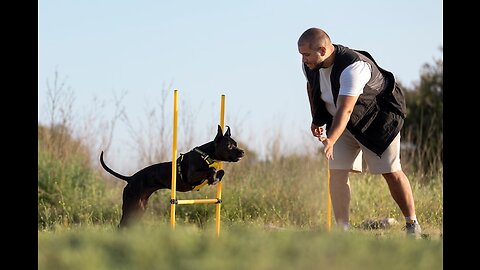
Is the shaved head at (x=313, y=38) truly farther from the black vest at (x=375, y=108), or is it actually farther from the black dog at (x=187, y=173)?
the black dog at (x=187, y=173)

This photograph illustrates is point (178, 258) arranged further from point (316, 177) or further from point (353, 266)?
point (316, 177)

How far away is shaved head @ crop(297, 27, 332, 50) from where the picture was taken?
16.5ft

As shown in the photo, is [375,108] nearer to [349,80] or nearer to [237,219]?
[349,80]

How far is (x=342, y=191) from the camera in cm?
581

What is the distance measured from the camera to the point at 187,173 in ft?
17.9

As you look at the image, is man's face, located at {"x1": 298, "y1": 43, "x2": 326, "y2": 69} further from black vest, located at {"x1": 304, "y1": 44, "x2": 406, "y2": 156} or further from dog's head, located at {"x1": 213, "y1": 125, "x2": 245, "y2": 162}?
dog's head, located at {"x1": 213, "y1": 125, "x2": 245, "y2": 162}

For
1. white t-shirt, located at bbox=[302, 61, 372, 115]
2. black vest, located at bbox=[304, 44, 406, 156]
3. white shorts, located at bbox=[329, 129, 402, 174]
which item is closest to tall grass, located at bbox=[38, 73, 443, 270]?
white shorts, located at bbox=[329, 129, 402, 174]

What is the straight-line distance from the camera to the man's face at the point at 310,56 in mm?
5062

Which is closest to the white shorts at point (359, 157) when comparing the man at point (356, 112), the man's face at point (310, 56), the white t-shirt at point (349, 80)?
the man at point (356, 112)

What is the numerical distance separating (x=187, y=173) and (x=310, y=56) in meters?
1.28

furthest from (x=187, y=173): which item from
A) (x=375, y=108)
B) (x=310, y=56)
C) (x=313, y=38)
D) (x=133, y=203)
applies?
(x=375, y=108)

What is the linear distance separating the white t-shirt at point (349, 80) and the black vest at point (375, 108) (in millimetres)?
56

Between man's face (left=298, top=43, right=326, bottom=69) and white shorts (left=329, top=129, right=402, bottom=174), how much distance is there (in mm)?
765
